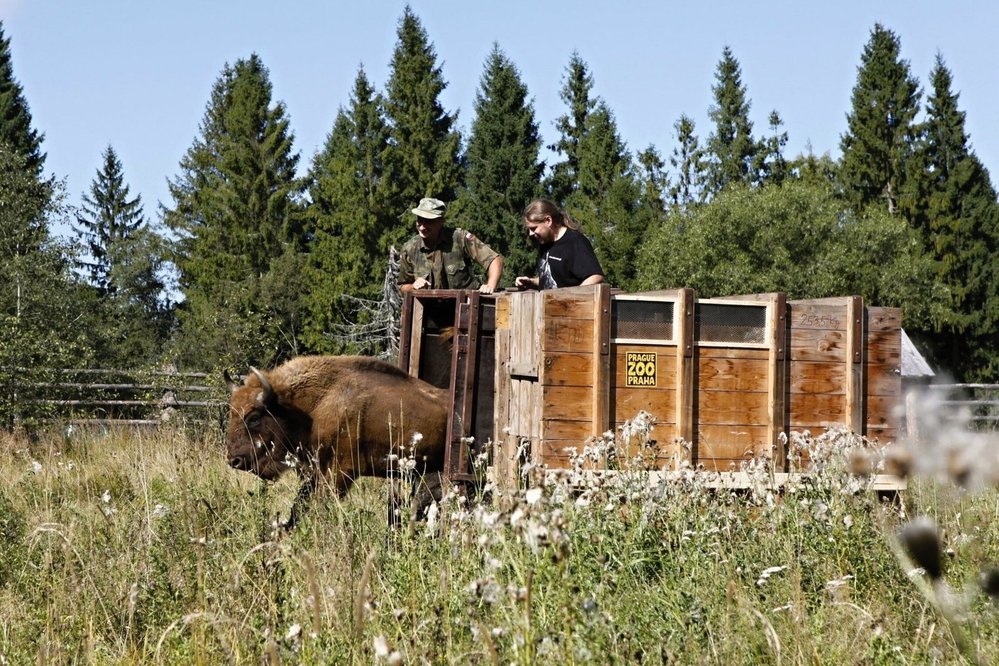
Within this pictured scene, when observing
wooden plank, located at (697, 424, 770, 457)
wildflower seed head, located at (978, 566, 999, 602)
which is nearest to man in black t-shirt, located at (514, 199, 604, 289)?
wooden plank, located at (697, 424, 770, 457)

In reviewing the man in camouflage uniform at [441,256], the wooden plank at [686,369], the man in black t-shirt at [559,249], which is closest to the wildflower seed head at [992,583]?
the wooden plank at [686,369]

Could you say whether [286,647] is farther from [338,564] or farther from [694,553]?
[694,553]

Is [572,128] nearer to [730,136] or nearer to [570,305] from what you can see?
[730,136]

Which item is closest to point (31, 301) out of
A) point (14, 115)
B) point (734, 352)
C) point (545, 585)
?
point (734, 352)

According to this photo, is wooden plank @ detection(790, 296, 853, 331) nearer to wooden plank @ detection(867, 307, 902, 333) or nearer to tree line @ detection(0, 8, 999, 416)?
wooden plank @ detection(867, 307, 902, 333)

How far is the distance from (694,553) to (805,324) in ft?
11.4

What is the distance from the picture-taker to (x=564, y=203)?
53344 mm

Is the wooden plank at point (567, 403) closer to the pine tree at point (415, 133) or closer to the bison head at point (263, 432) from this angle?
the bison head at point (263, 432)

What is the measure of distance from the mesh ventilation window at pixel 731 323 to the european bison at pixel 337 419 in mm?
2333

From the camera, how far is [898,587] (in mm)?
4387

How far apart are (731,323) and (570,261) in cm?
164

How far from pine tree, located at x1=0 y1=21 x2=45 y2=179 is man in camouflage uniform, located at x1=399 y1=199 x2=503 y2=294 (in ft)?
164

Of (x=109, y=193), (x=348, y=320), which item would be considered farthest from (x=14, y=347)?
(x=109, y=193)

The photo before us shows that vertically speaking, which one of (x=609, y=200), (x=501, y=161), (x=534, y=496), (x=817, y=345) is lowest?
(x=534, y=496)
